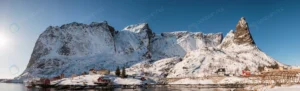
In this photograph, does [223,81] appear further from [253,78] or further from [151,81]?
[151,81]

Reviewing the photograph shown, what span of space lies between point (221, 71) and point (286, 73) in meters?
95.6

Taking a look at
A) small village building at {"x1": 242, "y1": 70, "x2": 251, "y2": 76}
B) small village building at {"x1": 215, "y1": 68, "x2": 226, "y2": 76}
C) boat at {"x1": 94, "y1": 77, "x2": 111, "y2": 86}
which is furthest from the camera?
small village building at {"x1": 215, "y1": 68, "x2": 226, "y2": 76}

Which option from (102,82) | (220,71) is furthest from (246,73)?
(102,82)

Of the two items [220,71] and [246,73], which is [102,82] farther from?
[246,73]

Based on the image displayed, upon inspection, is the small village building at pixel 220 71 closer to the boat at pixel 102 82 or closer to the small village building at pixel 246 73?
the small village building at pixel 246 73

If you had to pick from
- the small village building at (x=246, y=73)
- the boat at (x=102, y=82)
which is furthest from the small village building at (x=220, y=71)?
the boat at (x=102, y=82)

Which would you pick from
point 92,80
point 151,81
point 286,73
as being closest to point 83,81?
point 92,80

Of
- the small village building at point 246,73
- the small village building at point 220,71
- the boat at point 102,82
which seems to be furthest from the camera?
the small village building at point 220,71

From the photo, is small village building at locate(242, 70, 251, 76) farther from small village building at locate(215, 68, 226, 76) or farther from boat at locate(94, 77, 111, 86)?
boat at locate(94, 77, 111, 86)

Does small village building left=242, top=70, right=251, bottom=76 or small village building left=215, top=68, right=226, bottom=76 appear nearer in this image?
small village building left=242, top=70, right=251, bottom=76

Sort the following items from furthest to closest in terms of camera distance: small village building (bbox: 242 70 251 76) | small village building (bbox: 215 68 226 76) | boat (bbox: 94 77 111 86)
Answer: small village building (bbox: 215 68 226 76)
small village building (bbox: 242 70 251 76)
boat (bbox: 94 77 111 86)

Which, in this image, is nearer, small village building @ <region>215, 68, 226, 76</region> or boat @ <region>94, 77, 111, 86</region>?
boat @ <region>94, 77, 111, 86</region>

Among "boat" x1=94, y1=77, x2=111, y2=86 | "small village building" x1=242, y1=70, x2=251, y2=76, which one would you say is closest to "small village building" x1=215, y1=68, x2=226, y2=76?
"small village building" x1=242, y1=70, x2=251, y2=76

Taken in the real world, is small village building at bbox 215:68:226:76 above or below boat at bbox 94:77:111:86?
above
